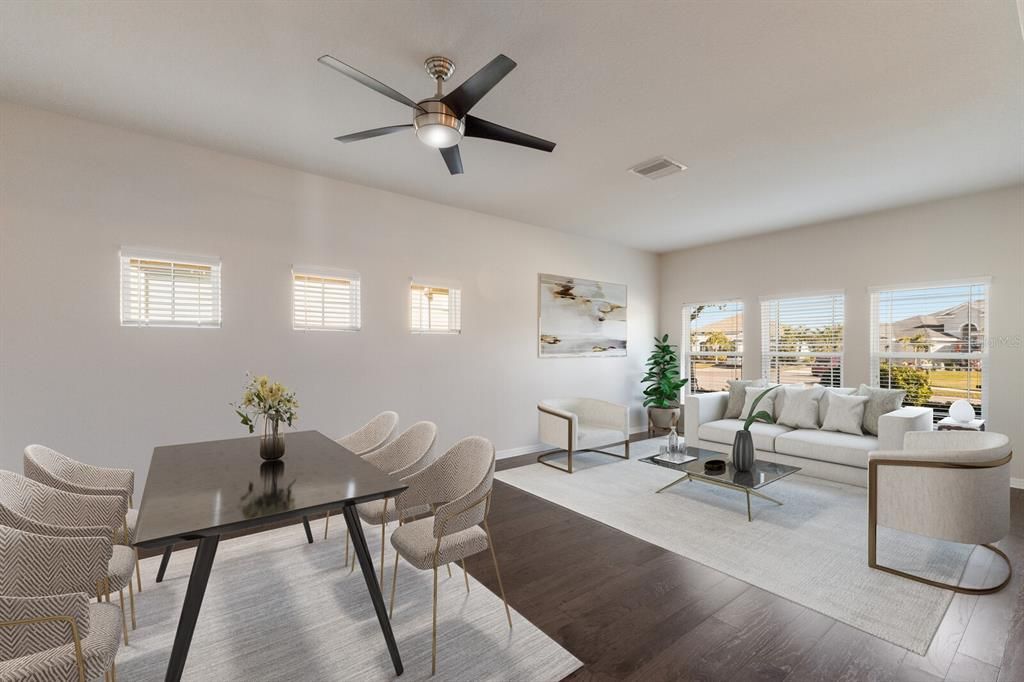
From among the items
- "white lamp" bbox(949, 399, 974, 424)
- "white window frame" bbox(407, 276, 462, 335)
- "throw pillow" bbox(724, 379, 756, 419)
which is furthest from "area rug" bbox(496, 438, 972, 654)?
"white window frame" bbox(407, 276, 462, 335)

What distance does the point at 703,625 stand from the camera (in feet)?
7.39

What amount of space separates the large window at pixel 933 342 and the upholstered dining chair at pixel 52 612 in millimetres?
6823

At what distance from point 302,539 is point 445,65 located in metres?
3.26

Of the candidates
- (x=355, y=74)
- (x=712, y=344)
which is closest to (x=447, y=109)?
(x=355, y=74)

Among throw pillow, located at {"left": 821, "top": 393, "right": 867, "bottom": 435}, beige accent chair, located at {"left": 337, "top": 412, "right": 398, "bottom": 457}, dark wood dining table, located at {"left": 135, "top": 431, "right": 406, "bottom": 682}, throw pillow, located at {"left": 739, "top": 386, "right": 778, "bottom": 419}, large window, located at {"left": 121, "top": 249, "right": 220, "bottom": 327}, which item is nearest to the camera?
dark wood dining table, located at {"left": 135, "top": 431, "right": 406, "bottom": 682}

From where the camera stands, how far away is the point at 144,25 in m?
2.24

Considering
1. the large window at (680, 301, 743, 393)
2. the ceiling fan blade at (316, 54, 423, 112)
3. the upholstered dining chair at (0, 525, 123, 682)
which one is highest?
the ceiling fan blade at (316, 54, 423, 112)

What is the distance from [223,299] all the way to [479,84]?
295 cm

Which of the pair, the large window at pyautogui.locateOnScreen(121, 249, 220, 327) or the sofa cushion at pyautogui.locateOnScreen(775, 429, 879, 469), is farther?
the sofa cushion at pyautogui.locateOnScreen(775, 429, 879, 469)

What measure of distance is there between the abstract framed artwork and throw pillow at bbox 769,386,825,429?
2.45 meters

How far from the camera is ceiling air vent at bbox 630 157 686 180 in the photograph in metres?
3.85

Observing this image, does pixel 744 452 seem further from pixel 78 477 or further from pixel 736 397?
pixel 78 477

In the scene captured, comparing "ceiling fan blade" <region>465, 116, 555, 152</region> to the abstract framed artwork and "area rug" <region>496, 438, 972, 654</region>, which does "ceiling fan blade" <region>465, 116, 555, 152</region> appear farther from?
the abstract framed artwork

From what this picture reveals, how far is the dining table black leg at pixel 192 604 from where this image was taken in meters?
1.59
